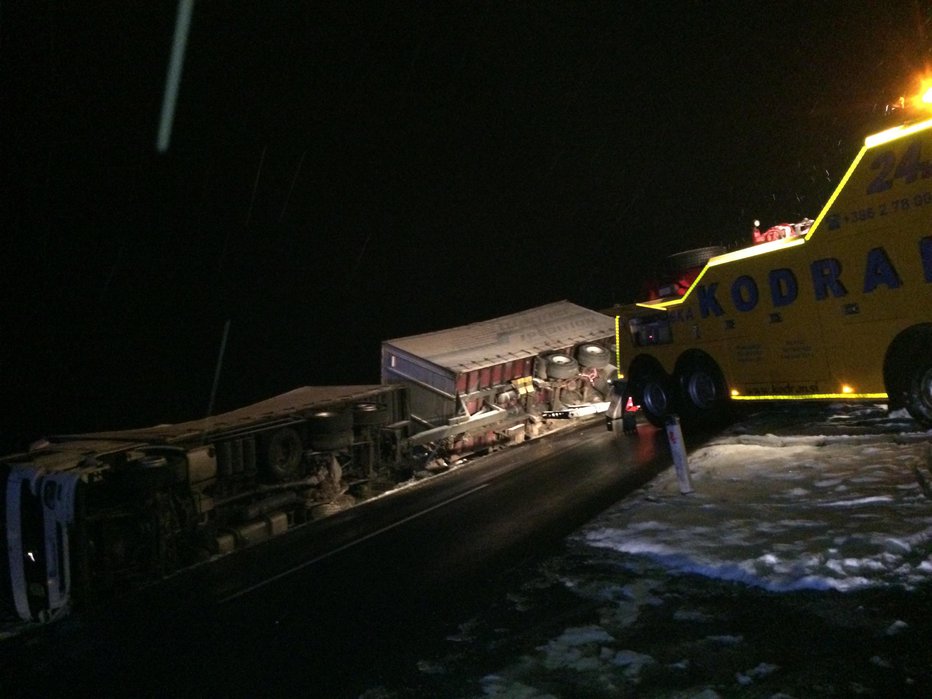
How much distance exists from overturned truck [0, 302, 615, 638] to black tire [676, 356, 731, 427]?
5399mm

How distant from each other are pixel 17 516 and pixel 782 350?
34.6 ft

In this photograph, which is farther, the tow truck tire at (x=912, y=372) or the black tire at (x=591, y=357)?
the black tire at (x=591, y=357)

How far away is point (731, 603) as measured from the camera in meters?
4.47

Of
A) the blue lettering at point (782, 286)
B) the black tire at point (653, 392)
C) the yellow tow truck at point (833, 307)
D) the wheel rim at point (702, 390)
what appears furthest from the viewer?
the black tire at point (653, 392)

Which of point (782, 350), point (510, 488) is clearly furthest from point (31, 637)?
point (782, 350)

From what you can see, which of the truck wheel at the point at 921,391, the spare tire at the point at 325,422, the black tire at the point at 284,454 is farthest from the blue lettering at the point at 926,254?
the black tire at the point at 284,454

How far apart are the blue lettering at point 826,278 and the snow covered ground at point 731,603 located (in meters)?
2.34

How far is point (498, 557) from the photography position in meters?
6.44

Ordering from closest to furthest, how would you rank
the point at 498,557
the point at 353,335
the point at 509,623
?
1. the point at 509,623
2. the point at 498,557
3. the point at 353,335

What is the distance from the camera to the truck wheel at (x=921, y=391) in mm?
7710

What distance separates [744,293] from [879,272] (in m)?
2.30

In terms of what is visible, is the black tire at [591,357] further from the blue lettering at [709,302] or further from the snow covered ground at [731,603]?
the snow covered ground at [731,603]

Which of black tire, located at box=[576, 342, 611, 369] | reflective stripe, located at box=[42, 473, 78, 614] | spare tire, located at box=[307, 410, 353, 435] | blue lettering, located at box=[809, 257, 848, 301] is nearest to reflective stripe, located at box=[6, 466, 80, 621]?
reflective stripe, located at box=[42, 473, 78, 614]

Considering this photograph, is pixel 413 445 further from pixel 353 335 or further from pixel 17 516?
pixel 353 335
